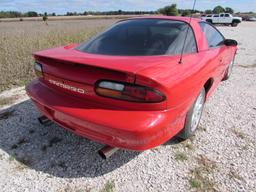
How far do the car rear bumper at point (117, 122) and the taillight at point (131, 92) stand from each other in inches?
4.2

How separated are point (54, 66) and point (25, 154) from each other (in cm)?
104

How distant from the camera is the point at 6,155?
2568 millimetres

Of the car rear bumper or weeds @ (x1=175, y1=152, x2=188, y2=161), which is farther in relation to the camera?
weeds @ (x1=175, y1=152, x2=188, y2=161)

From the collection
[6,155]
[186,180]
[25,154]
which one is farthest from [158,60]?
[6,155]

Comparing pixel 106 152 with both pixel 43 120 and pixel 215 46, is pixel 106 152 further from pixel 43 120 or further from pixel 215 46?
pixel 215 46

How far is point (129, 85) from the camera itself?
1.89 m

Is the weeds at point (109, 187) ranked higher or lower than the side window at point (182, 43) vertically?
lower

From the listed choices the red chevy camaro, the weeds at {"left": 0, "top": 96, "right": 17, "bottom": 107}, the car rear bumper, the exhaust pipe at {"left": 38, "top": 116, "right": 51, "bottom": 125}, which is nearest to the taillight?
the red chevy camaro

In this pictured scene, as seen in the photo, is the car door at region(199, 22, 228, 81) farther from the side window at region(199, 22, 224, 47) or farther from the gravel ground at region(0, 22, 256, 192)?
the gravel ground at region(0, 22, 256, 192)

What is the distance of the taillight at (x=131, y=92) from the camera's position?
1866mm

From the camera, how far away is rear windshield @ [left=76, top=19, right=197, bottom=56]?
96.3 inches

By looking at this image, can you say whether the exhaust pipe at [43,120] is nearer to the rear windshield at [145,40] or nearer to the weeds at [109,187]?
the rear windshield at [145,40]

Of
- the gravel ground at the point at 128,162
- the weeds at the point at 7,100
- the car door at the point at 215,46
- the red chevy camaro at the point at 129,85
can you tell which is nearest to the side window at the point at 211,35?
the car door at the point at 215,46

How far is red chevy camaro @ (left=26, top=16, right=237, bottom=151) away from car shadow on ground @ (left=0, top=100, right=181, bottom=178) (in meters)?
0.43
